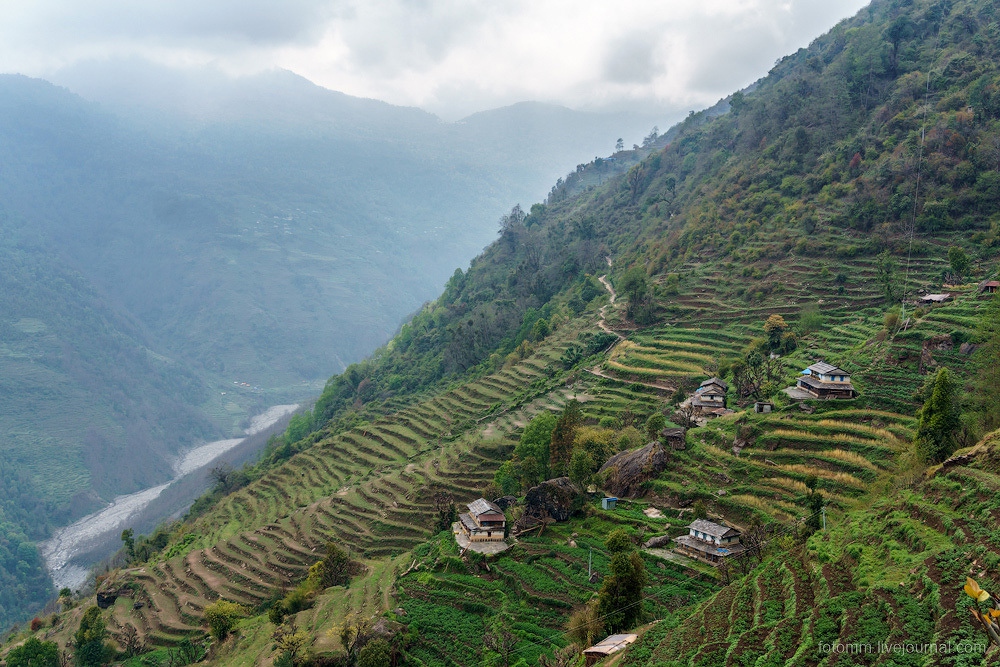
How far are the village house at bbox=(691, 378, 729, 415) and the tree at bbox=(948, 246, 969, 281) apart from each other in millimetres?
17183

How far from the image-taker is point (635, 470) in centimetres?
3378

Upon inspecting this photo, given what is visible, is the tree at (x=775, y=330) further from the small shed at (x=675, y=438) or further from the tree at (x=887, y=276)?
the small shed at (x=675, y=438)

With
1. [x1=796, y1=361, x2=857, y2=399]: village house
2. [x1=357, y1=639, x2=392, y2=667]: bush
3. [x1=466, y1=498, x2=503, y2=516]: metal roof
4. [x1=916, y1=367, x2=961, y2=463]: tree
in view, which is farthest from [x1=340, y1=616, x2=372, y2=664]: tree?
[x1=796, y1=361, x2=857, y2=399]: village house

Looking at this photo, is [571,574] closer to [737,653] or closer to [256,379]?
[737,653]

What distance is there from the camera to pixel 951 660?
11.2 meters

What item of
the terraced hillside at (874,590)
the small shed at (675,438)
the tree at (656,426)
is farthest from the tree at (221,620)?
the small shed at (675,438)

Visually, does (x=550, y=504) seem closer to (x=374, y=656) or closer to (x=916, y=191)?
(x=374, y=656)

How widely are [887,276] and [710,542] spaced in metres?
29.1

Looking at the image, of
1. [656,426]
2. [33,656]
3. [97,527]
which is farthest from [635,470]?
[97,527]

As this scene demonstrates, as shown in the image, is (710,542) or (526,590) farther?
(526,590)

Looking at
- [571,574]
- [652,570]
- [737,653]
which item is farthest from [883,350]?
[737,653]

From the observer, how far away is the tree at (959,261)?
41125 millimetres

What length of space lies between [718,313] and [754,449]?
21980 mm

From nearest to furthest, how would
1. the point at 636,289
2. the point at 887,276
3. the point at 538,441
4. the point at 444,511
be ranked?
1. the point at 444,511
2. the point at 538,441
3. the point at 887,276
4. the point at 636,289
